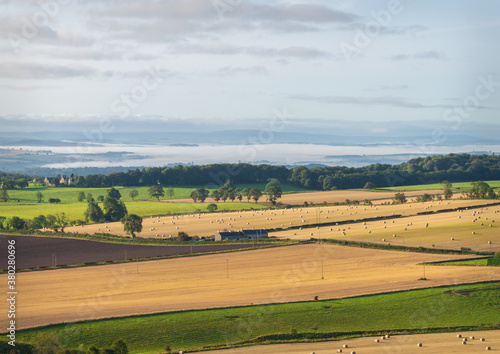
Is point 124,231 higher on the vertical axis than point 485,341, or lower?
higher

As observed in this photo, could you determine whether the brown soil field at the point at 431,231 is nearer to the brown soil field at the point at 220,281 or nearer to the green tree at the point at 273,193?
the brown soil field at the point at 220,281

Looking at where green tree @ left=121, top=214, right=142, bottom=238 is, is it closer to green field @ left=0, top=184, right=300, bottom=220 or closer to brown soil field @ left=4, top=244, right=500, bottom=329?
brown soil field @ left=4, top=244, right=500, bottom=329

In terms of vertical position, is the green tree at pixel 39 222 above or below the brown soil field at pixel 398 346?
above

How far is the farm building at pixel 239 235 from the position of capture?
233ft

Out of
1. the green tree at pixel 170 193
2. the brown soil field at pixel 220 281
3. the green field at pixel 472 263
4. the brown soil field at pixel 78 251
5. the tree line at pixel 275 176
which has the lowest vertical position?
the brown soil field at pixel 220 281

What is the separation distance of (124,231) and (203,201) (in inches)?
1389

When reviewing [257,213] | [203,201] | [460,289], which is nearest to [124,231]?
[257,213]

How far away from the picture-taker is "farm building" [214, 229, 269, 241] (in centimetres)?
7094

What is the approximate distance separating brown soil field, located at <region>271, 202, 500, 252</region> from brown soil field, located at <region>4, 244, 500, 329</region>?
6545 mm

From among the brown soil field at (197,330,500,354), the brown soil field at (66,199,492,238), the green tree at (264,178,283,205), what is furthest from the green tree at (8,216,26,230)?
the brown soil field at (197,330,500,354)

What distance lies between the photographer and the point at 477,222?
71812 mm

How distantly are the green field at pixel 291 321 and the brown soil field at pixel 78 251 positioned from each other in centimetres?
2373

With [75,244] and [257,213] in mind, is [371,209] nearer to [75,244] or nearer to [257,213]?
[257,213]

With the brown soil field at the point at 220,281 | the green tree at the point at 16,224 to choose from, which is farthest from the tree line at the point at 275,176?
the brown soil field at the point at 220,281
